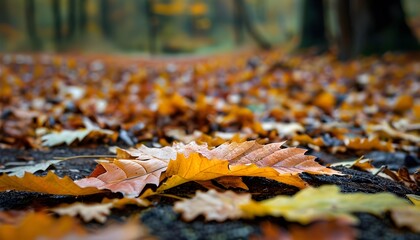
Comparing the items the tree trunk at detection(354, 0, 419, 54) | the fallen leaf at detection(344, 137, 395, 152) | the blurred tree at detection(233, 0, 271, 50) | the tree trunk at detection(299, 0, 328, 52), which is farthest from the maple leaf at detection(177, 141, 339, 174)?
the blurred tree at detection(233, 0, 271, 50)

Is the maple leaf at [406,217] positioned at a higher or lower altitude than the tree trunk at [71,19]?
higher

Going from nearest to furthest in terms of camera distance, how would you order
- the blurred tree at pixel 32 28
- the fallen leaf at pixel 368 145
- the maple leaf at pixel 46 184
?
the maple leaf at pixel 46 184
the fallen leaf at pixel 368 145
the blurred tree at pixel 32 28

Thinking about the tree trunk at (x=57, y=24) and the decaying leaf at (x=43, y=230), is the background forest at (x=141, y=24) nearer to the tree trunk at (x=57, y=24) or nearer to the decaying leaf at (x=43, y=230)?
the tree trunk at (x=57, y=24)

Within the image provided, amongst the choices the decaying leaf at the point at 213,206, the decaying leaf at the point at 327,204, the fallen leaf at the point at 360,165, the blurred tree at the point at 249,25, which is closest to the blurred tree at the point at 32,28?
the blurred tree at the point at 249,25

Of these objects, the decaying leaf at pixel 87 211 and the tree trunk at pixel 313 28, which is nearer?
the decaying leaf at pixel 87 211

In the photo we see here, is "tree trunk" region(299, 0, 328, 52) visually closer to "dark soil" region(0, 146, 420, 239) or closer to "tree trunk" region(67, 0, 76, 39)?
"dark soil" region(0, 146, 420, 239)

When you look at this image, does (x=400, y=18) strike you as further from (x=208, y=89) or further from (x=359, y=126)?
(x=359, y=126)

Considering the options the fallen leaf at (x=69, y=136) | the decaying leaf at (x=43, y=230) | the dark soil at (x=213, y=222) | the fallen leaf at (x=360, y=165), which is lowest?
the fallen leaf at (x=69, y=136)

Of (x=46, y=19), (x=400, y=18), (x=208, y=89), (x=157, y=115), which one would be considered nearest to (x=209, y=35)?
(x=46, y=19)
